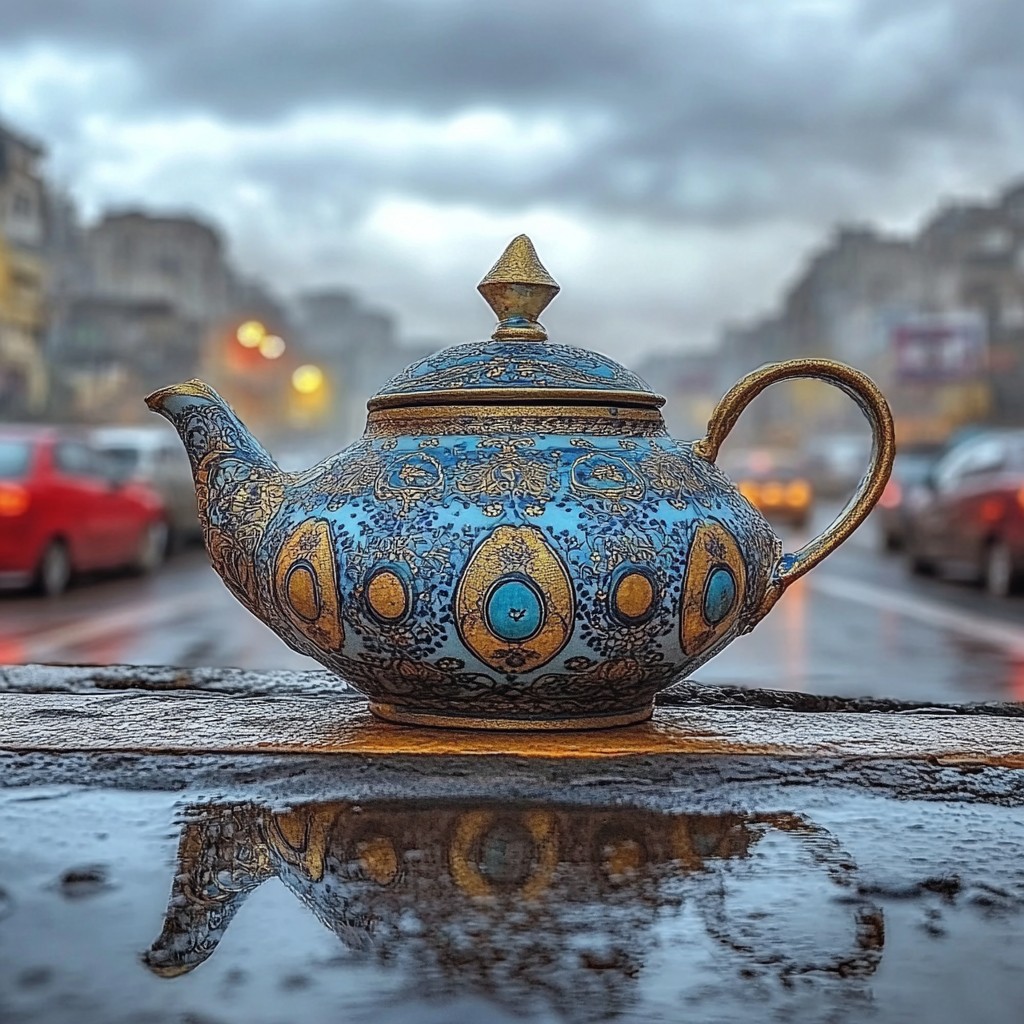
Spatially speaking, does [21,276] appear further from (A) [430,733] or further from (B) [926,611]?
(A) [430,733]

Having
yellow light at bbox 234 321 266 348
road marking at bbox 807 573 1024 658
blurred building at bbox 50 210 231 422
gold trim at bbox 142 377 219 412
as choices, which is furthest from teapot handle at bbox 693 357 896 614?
blurred building at bbox 50 210 231 422

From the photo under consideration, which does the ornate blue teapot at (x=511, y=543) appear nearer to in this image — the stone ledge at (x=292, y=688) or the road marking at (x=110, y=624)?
the stone ledge at (x=292, y=688)

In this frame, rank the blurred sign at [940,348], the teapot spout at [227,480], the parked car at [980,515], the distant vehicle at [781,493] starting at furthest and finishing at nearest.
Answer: the blurred sign at [940,348], the distant vehicle at [781,493], the parked car at [980,515], the teapot spout at [227,480]

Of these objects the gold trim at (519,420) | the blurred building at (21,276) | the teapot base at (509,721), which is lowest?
the teapot base at (509,721)

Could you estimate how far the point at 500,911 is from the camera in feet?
6.20

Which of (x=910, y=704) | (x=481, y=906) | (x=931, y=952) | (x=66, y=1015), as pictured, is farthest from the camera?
(x=910, y=704)

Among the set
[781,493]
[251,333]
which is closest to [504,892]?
[781,493]

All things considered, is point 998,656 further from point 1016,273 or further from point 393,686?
point 1016,273

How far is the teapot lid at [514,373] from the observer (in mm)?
2594

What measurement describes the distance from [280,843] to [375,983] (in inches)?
19.9

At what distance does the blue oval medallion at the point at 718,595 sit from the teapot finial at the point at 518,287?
55 centimetres

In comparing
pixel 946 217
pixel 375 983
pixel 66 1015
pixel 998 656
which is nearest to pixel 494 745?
pixel 375 983

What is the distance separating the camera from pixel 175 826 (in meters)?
2.23

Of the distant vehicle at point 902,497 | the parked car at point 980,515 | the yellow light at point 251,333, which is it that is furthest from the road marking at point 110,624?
the yellow light at point 251,333
